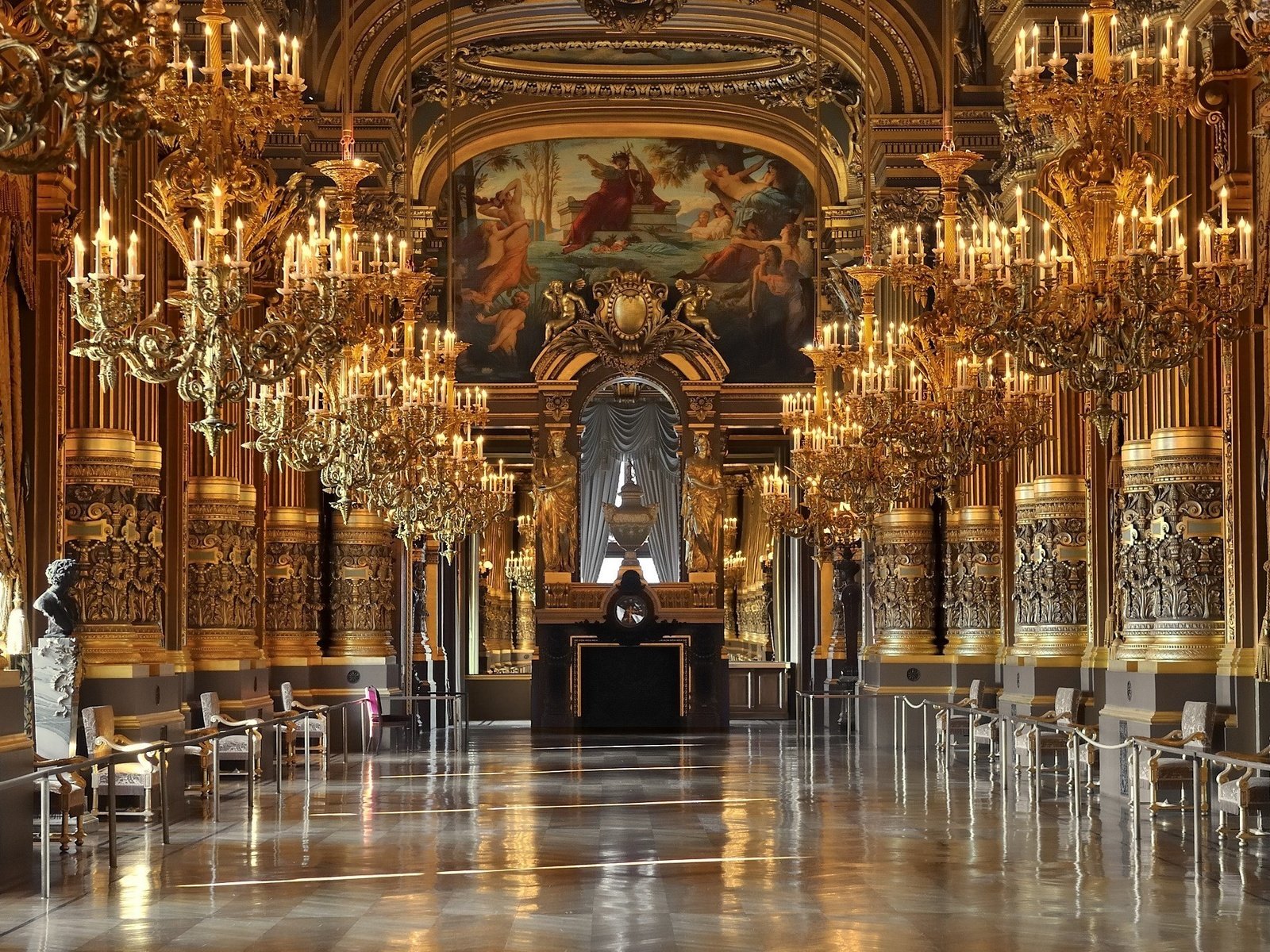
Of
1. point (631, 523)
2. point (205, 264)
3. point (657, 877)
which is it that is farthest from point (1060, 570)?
point (631, 523)

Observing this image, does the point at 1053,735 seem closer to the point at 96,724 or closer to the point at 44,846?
the point at 96,724

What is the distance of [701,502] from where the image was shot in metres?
36.6

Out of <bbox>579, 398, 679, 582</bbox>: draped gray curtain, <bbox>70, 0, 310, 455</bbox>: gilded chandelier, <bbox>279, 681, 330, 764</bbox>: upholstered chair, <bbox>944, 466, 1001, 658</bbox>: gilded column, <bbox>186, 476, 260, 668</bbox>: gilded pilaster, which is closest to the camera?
<bbox>70, 0, 310, 455</bbox>: gilded chandelier

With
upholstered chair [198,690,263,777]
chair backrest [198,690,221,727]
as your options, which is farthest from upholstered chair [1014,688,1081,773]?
chair backrest [198,690,221,727]

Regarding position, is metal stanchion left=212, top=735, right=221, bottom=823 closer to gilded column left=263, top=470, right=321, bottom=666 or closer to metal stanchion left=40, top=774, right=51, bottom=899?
metal stanchion left=40, top=774, right=51, bottom=899

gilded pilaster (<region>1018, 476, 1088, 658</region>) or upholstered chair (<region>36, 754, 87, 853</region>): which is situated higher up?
gilded pilaster (<region>1018, 476, 1088, 658</region>)

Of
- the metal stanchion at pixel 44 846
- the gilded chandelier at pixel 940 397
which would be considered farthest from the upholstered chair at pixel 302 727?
the metal stanchion at pixel 44 846

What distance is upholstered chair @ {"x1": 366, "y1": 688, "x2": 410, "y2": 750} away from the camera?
26609 mm

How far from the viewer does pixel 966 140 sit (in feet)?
80.5

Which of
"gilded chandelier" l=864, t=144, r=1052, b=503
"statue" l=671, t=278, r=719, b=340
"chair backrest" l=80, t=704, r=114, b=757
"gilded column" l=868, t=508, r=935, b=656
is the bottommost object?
"chair backrest" l=80, t=704, r=114, b=757

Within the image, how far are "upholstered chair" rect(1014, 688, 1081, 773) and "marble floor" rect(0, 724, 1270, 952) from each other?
629mm

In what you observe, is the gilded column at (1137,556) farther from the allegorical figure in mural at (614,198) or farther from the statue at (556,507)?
the allegorical figure in mural at (614,198)

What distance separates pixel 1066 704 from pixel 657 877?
329 inches

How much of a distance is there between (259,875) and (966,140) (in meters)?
15.6
